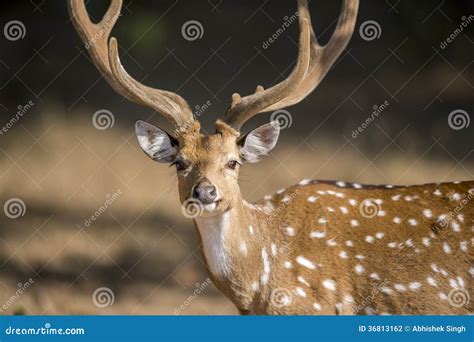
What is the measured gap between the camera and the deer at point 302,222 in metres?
6.09

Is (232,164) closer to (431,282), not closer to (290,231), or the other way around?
(290,231)

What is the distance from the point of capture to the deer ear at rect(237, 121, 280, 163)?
6223 mm

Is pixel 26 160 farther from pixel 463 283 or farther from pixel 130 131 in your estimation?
pixel 463 283

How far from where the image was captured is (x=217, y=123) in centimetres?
618

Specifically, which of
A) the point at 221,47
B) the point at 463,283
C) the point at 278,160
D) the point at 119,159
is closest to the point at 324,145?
the point at 278,160

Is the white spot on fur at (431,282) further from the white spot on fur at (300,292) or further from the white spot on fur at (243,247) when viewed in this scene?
the white spot on fur at (243,247)

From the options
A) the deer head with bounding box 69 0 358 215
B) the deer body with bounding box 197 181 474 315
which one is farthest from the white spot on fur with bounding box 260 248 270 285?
the deer head with bounding box 69 0 358 215

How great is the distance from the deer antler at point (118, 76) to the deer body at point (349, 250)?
0.73 metres

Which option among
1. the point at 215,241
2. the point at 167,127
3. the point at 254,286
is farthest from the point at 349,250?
the point at 167,127

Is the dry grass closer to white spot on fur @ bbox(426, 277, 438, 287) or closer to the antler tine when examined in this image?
white spot on fur @ bbox(426, 277, 438, 287)

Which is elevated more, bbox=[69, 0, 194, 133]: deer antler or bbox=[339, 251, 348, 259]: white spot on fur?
bbox=[339, 251, 348, 259]: white spot on fur

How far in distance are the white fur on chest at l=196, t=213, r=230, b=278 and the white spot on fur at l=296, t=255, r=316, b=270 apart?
536 millimetres

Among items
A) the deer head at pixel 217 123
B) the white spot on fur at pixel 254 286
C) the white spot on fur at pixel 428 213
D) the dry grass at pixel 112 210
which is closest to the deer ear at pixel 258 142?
the deer head at pixel 217 123

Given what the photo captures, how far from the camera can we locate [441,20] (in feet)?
28.0
